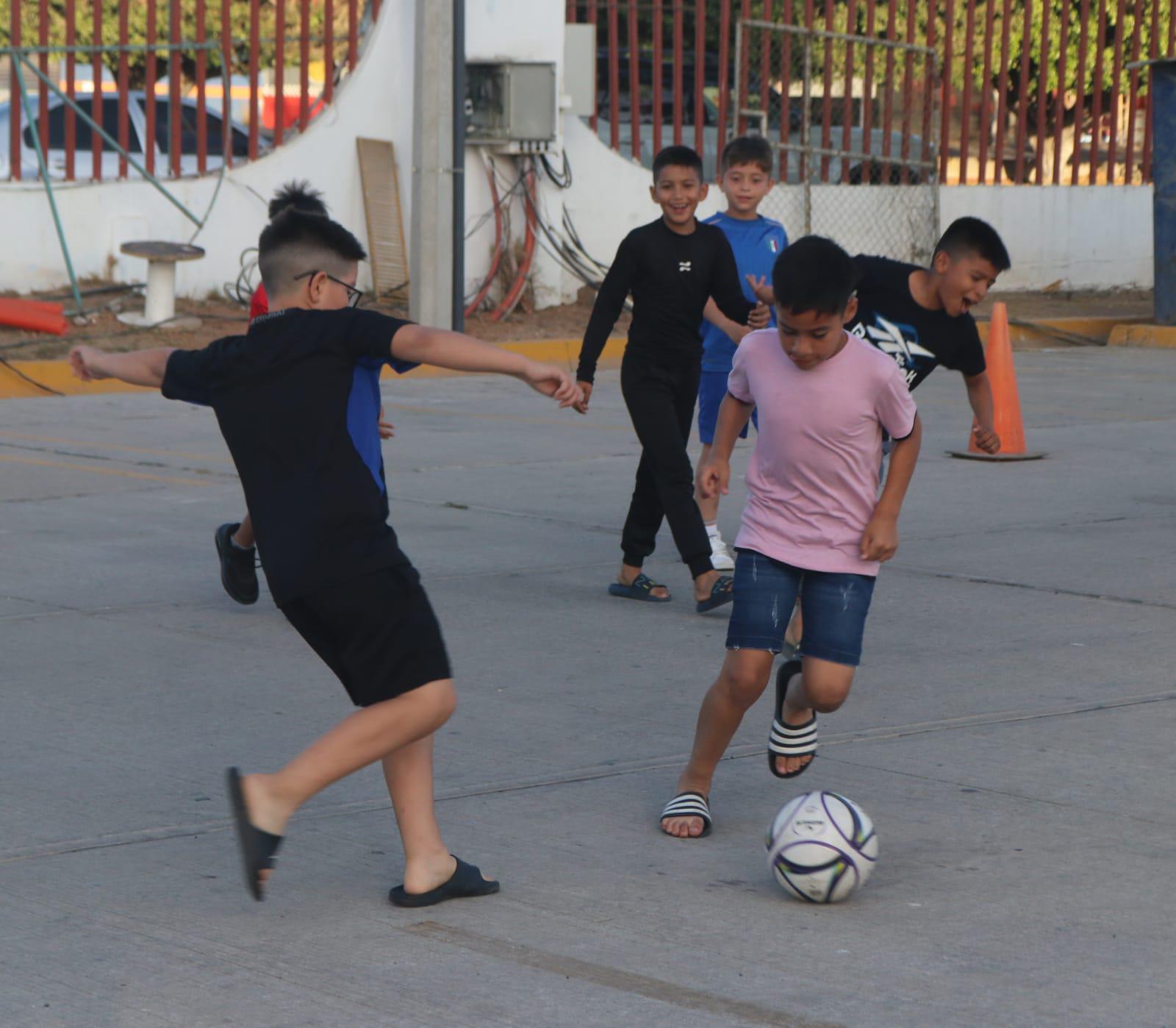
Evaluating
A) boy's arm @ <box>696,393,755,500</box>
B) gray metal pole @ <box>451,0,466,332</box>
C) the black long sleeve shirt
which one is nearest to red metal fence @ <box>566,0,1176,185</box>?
gray metal pole @ <box>451,0,466,332</box>

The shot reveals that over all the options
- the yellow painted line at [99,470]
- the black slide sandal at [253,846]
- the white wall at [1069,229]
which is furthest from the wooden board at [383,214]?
the black slide sandal at [253,846]

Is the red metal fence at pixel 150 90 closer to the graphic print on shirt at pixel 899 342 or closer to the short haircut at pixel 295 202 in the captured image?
the short haircut at pixel 295 202

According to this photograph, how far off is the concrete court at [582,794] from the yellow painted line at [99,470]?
0.72 meters

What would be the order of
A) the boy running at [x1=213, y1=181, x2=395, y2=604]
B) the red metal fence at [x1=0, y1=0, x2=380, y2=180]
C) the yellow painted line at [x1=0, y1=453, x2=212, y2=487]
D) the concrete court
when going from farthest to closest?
the red metal fence at [x1=0, y1=0, x2=380, y2=180] → the yellow painted line at [x1=0, y1=453, x2=212, y2=487] → the boy running at [x1=213, y1=181, x2=395, y2=604] → the concrete court

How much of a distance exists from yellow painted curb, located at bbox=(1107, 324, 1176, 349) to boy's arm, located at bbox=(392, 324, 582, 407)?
53.1ft

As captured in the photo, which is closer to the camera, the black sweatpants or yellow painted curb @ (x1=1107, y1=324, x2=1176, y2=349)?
the black sweatpants

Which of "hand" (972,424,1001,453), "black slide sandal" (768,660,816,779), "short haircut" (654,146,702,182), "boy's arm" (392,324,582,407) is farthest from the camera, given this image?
"short haircut" (654,146,702,182)

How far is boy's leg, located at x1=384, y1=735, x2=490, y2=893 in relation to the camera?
4020 millimetres

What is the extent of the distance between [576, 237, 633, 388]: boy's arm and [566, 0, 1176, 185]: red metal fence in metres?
11.9

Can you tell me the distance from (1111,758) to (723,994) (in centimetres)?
203

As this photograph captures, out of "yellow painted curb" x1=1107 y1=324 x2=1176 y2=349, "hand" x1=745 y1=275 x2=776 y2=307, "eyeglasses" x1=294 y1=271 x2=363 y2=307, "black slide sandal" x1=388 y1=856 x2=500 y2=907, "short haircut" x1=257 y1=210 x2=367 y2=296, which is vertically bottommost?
"yellow painted curb" x1=1107 y1=324 x2=1176 y2=349

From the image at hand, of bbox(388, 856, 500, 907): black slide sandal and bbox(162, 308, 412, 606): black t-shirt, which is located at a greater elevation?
bbox(162, 308, 412, 606): black t-shirt

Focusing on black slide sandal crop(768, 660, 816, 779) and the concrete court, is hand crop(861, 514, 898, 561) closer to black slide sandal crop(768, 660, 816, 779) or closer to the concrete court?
black slide sandal crop(768, 660, 816, 779)

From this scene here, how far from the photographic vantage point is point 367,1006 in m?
3.48
